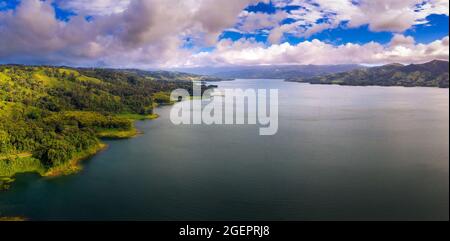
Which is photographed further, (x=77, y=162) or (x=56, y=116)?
(x=56, y=116)

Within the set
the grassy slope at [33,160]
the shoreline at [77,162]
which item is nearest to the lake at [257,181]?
the shoreline at [77,162]

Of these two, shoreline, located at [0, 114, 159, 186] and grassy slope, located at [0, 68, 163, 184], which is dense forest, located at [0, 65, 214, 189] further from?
shoreline, located at [0, 114, 159, 186]

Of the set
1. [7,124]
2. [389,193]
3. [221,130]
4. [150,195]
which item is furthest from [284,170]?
[7,124]

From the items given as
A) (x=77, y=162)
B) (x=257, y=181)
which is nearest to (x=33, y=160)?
(x=77, y=162)

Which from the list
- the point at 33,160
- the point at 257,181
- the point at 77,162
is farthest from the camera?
the point at 77,162

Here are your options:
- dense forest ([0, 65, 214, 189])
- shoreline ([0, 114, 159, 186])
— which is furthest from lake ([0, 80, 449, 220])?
dense forest ([0, 65, 214, 189])

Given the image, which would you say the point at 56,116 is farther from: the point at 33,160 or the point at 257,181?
the point at 257,181

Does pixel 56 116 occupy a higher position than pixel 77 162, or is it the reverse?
pixel 56 116

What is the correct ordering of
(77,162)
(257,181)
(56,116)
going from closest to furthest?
(257,181)
(77,162)
(56,116)
